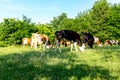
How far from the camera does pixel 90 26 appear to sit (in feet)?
326

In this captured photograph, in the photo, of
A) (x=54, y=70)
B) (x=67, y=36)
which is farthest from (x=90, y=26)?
(x=54, y=70)

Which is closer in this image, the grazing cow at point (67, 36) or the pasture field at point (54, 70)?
the pasture field at point (54, 70)

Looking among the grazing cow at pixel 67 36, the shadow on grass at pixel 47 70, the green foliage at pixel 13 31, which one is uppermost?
the green foliage at pixel 13 31

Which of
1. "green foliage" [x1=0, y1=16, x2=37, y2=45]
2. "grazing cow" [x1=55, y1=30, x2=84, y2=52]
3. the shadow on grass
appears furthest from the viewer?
"green foliage" [x1=0, y1=16, x2=37, y2=45]

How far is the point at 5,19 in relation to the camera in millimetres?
92375

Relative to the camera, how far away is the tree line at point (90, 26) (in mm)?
91062

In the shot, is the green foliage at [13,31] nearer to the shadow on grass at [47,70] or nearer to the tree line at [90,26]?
the tree line at [90,26]

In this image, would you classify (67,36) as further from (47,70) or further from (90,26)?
(90,26)

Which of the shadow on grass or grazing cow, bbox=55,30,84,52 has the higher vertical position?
grazing cow, bbox=55,30,84,52

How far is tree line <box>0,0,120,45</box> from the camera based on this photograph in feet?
299

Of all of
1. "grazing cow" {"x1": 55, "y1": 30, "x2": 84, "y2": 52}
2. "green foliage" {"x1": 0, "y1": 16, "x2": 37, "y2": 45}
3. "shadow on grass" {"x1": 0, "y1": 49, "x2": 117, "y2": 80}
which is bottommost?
"shadow on grass" {"x1": 0, "y1": 49, "x2": 117, "y2": 80}

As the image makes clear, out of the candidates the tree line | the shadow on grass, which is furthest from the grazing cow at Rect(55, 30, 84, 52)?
the tree line

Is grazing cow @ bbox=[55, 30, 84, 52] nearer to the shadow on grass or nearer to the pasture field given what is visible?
the pasture field

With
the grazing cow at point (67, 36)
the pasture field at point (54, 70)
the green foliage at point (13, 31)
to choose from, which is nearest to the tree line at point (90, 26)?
the green foliage at point (13, 31)
